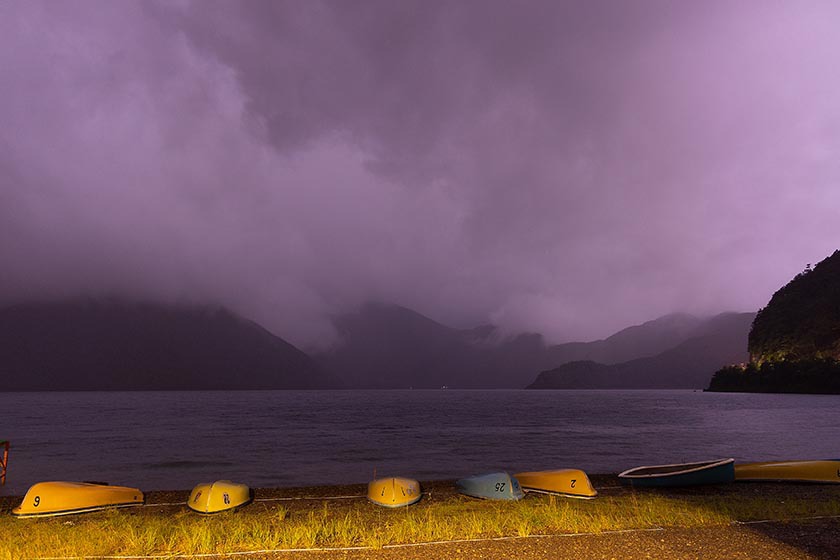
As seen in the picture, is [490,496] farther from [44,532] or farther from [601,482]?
[44,532]

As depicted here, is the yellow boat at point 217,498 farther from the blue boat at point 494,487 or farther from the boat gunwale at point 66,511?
the blue boat at point 494,487

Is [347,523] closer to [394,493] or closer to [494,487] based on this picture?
[394,493]

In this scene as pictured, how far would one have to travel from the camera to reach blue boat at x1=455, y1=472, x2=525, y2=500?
1723cm

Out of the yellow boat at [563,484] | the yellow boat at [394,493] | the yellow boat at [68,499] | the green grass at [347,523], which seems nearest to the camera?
the green grass at [347,523]

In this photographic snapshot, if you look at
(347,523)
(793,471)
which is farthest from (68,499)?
(793,471)

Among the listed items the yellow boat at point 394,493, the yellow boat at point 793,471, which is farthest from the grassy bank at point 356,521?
the yellow boat at point 793,471

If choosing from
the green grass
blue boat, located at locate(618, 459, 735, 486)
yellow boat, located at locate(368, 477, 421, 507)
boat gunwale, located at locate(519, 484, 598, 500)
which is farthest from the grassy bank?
blue boat, located at locate(618, 459, 735, 486)

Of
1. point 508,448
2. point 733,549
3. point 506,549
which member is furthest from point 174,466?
point 733,549

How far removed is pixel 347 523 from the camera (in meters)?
12.2

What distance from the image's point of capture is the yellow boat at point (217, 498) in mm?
15625

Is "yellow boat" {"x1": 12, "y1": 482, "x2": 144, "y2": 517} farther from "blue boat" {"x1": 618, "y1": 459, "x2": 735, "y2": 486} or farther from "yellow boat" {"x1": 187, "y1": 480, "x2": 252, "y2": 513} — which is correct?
"blue boat" {"x1": 618, "y1": 459, "x2": 735, "y2": 486}

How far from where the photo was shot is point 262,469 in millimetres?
33625

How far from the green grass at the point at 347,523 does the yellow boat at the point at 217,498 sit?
36 cm

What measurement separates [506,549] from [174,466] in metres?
32.1
